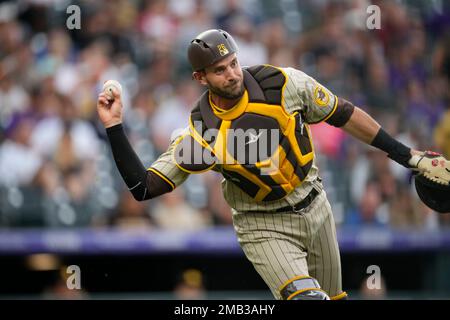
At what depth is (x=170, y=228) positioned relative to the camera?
9328mm

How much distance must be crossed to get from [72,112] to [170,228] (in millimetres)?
1669

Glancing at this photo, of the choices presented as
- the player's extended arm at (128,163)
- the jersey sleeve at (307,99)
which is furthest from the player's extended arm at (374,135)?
the player's extended arm at (128,163)

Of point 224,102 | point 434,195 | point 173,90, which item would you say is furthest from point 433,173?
point 173,90

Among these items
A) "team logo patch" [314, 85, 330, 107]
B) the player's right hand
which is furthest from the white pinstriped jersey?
the player's right hand

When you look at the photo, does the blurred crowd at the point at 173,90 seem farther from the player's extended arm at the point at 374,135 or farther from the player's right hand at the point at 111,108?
the player's right hand at the point at 111,108

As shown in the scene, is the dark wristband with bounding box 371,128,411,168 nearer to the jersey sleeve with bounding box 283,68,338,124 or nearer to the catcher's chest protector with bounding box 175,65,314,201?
the jersey sleeve with bounding box 283,68,338,124

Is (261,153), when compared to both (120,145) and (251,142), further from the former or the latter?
(120,145)

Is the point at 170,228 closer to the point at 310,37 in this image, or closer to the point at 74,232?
the point at 74,232

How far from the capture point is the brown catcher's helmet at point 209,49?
5277 mm

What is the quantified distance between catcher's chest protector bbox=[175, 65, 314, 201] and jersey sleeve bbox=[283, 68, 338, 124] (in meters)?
0.05

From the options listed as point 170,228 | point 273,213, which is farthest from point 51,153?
point 273,213

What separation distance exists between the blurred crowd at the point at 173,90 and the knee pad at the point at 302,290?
4068 mm

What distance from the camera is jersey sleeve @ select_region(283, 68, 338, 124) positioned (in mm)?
5453

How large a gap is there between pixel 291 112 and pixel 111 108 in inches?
40.9
